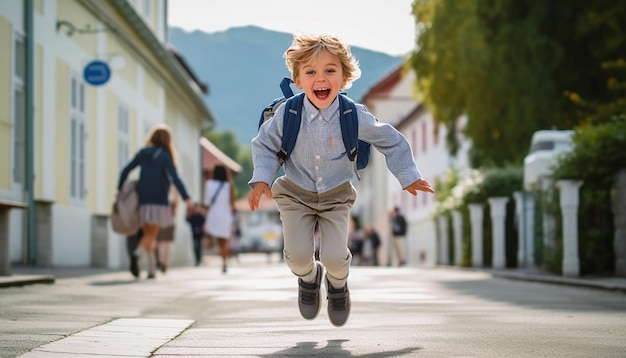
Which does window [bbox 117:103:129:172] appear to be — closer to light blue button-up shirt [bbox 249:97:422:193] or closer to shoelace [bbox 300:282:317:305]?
shoelace [bbox 300:282:317:305]

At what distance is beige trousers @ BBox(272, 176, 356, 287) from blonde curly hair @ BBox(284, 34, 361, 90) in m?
0.62

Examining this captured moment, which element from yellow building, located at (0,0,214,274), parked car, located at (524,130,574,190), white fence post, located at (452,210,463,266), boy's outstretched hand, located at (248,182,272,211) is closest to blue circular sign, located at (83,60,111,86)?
yellow building, located at (0,0,214,274)

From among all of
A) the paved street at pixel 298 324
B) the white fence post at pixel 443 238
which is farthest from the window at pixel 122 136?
the paved street at pixel 298 324

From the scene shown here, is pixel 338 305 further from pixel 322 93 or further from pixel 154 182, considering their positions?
pixel 154 182

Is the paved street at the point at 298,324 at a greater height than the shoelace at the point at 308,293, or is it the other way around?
the shoelace at the point at 308,293

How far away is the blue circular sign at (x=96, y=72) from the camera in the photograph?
21.2 m

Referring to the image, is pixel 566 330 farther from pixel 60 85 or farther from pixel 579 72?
pixel 579 72

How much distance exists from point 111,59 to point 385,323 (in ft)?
52.5

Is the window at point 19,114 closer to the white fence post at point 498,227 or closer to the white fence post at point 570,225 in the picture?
the white fence post at point 570,225

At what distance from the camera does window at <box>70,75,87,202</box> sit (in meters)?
21.4

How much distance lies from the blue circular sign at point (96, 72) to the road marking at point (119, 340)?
14178mm

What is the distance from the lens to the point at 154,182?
14.8 metres

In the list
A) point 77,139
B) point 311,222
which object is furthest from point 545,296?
point 77,139

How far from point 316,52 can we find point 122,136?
20.9 metres
